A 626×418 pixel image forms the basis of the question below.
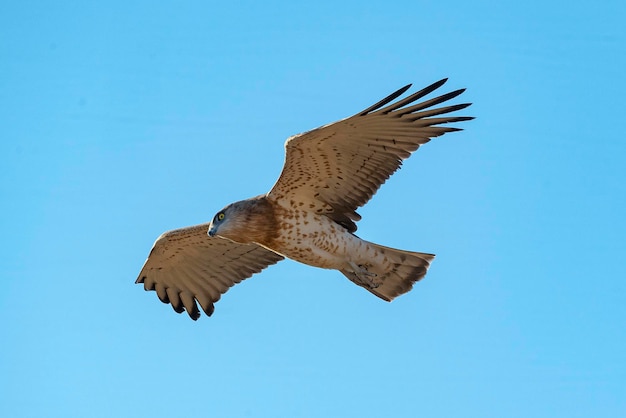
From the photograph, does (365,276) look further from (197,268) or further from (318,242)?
(197,268)

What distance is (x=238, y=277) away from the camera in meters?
12.8

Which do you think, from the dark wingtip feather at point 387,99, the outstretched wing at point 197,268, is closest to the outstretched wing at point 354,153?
the dark wingtip feather at point 387,99

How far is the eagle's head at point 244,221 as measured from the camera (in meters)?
10.9

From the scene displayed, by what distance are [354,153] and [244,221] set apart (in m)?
1.39

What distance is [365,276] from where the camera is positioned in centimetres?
1123

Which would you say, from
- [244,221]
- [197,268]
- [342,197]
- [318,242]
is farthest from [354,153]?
[197,268]

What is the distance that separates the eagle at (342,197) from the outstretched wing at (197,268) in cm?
134

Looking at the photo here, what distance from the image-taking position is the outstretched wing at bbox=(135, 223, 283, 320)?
12500 millimetres

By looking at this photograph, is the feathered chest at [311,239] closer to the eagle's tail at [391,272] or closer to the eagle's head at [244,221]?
the eagle's head at [244,221]

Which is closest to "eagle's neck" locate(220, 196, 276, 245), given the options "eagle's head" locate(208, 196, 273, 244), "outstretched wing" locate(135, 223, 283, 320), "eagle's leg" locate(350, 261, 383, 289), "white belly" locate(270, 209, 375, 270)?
"eagle's head" locate(208, 196, 273, 244)

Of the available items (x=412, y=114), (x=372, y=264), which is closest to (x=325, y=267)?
(x=372, y=264)

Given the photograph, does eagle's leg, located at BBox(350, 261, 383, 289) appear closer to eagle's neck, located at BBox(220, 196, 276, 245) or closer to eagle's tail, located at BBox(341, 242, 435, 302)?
eagle's tail, located at BBox(341, 242, 435, 302)

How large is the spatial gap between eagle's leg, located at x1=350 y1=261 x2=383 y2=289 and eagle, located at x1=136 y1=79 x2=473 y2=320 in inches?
0.4

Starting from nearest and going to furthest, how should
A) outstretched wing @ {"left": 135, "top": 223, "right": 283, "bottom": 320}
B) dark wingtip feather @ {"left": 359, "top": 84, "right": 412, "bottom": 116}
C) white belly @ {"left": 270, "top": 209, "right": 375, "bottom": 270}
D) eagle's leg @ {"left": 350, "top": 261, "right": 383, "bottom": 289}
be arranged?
dark wingtip feather @ {"left": 359, "top": 84, "right": 412, "bottom": 116} → white belly @ {"left": 270, "top": 209, "right": 375, "bottom": 270} → eagle's leg @ {"left": 350, "top": 261, "right": 383, "bottom": 289} → outstretched wing @ {"left": 135, "top": 223, "right": 283, "bottom": 320}
